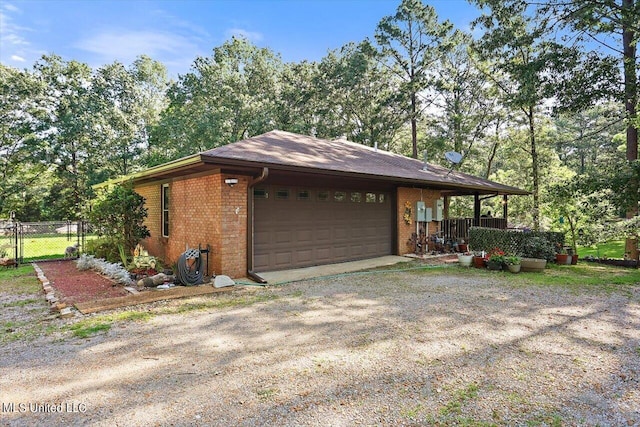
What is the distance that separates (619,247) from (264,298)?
17.8 m

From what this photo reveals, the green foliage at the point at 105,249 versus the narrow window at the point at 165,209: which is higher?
the narrow window at the point at 165,209

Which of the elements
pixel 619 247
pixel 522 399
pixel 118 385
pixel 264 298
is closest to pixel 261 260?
pixel 264 298

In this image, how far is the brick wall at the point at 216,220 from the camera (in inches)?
280

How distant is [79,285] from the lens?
273 inches

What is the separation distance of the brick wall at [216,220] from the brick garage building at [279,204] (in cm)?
2

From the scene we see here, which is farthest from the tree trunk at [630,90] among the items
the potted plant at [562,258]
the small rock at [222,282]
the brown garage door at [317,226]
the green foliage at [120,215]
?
the green foliage at [120,215]

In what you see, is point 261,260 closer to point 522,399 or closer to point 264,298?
point 264,298

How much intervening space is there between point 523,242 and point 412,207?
3.33 meters

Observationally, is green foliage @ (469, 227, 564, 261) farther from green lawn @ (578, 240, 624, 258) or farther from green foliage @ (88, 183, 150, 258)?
green foliage @ (88, 183, 150, 258)

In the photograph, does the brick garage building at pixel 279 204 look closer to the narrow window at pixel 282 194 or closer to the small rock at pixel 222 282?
the narrow window at pixel 282 194

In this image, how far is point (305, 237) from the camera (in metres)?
8.71

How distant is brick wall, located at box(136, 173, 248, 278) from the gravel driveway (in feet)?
6.45

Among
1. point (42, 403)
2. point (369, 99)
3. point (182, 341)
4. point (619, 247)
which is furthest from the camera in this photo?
point (369, 99)

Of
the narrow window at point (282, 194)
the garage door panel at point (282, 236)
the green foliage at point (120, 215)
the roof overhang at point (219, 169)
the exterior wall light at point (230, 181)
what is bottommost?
the garage door panel at point (282, 236)
